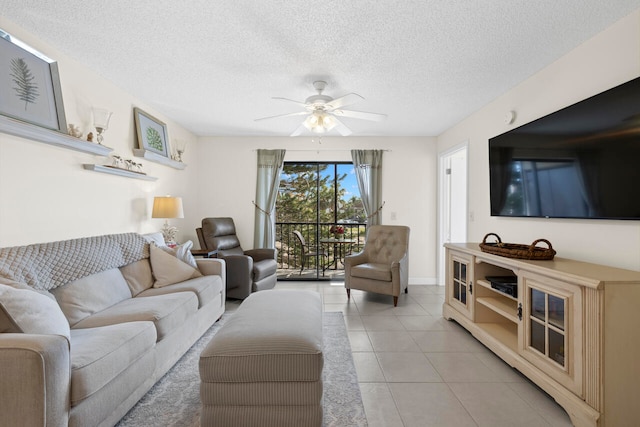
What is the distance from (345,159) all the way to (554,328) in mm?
3787

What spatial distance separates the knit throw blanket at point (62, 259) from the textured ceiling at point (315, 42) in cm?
153

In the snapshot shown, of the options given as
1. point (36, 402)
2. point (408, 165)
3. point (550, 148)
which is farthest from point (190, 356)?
point (408, 165)

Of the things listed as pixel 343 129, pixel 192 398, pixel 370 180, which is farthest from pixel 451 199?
pixel 192 398

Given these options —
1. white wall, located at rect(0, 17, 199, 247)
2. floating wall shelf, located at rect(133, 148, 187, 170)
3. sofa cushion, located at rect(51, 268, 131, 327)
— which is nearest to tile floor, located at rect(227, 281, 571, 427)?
sofa cushion, located at rect(51, 268, 131, 327)

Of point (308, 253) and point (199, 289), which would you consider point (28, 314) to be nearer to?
point (199, 289)

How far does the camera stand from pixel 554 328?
182 centimetres

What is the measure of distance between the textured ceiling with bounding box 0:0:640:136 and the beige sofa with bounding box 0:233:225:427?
1.53m

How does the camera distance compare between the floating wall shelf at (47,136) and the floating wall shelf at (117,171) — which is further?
the floating wall shelf at (117,171)

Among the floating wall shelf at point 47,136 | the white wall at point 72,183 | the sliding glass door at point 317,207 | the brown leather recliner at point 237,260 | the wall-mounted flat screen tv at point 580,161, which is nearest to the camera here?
the wall-mounted flat screen tv at point 580,161

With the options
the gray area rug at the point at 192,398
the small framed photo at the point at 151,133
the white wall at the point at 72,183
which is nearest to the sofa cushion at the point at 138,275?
the white wall at the point at 72,183

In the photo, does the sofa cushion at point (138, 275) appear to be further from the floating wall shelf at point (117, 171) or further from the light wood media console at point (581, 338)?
the light wood media console at point (581, 338)

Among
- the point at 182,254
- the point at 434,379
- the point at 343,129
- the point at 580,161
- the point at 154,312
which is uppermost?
the point at 343,129

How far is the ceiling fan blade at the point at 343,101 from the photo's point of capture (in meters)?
2.56

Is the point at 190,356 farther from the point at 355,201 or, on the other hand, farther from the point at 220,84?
the point at 355,201
